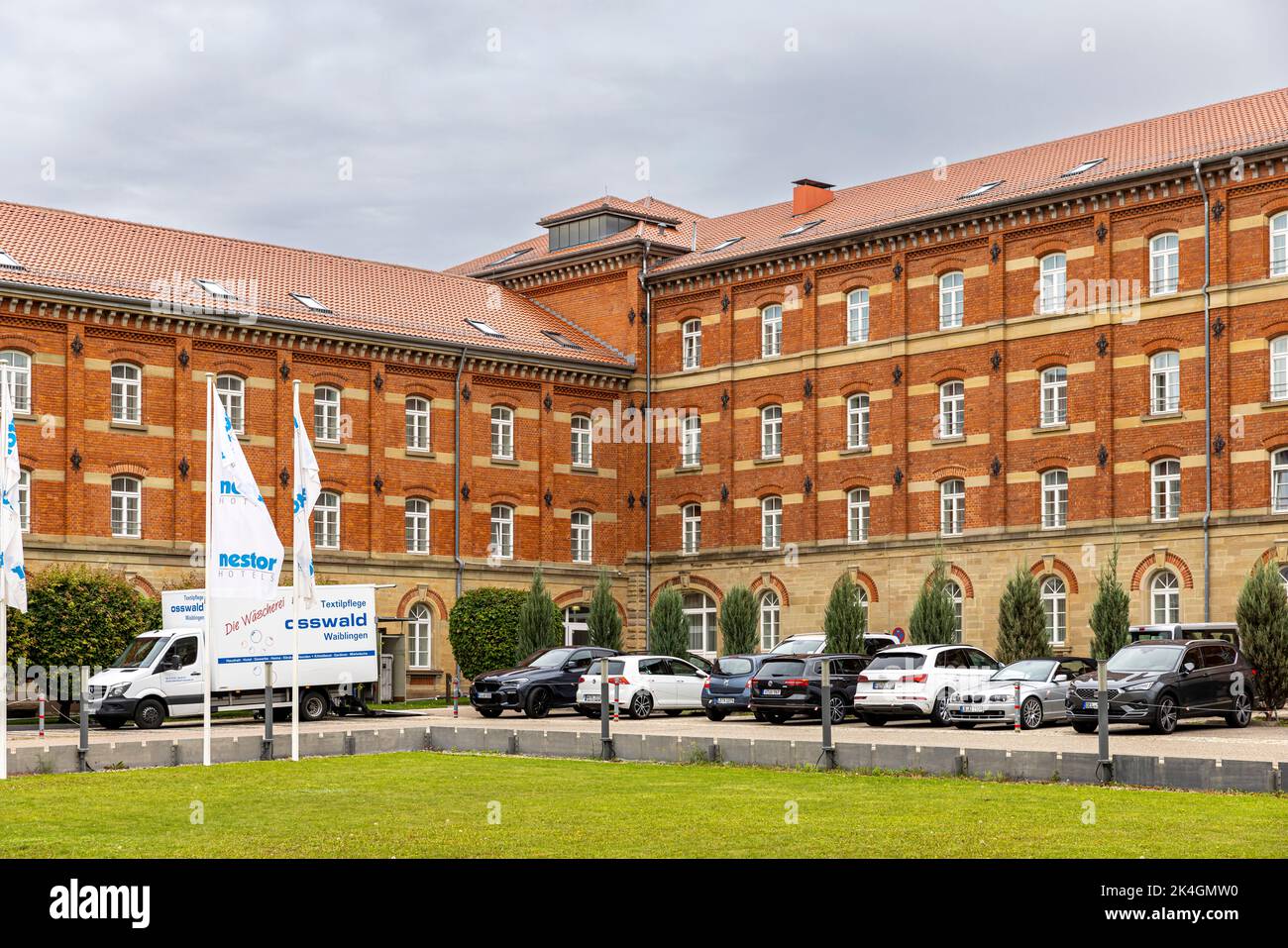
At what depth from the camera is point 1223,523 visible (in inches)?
1784

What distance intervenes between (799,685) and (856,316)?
2042 centimetres

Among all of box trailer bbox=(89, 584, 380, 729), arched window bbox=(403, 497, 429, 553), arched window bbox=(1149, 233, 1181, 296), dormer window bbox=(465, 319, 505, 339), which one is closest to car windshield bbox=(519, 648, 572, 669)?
box trailer bbox=(89, 584, 380, 729)

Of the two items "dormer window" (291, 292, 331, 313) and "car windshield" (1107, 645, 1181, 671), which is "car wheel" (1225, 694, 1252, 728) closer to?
"car windshield" (1107, 645, 1181, 671)

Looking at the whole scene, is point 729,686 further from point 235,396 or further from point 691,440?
point 691,440

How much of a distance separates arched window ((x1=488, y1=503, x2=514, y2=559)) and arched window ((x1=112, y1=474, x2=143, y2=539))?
11.8 m

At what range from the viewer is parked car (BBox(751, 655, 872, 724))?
3606 cm

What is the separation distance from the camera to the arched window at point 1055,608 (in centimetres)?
4844

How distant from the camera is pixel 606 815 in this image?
17.8 meters

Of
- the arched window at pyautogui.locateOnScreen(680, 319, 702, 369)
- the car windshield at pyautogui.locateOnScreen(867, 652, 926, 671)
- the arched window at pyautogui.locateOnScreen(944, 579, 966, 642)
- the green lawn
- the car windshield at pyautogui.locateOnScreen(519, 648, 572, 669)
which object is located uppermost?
the arched window at pyautogui.locateOnScreen(680, 319, 702, 369)

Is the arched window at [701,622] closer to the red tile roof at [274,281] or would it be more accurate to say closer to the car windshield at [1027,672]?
the red tile roof at [274,281]

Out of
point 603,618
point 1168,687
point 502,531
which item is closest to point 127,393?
point 502,531

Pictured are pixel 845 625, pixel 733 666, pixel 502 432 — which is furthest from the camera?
pixel 502 432
